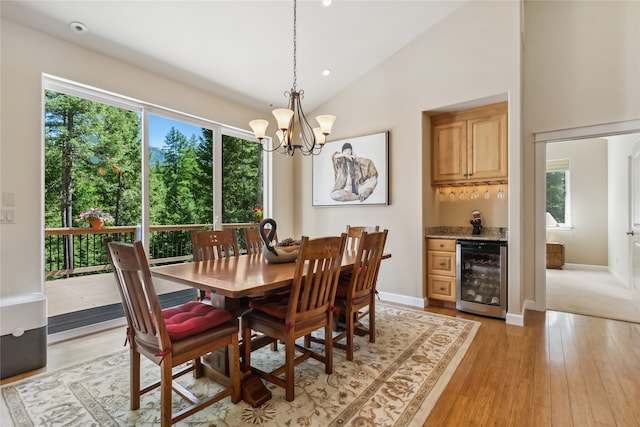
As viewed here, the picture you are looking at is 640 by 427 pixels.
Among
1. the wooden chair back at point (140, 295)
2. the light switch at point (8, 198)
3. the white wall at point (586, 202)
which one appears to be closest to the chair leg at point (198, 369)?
the wooden chair back at point (140, 295)

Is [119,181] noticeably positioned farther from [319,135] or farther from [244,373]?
[244,373]

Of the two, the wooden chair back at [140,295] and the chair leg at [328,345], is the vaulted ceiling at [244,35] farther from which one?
the chair leg at [328,345]

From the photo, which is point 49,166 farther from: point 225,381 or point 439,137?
point 439,137

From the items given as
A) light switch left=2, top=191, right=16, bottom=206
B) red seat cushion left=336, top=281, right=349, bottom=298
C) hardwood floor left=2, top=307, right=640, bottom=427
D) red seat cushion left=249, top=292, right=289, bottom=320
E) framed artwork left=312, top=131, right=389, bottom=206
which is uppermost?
framed artwork left=312, top=131, right=389, bottom=206

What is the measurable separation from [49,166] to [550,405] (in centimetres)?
466

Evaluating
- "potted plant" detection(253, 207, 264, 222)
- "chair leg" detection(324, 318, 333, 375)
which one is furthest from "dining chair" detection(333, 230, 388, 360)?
"potted plant" detection(253, 207, 264, 222)

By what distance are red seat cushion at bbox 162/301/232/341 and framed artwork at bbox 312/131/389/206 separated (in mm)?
2882

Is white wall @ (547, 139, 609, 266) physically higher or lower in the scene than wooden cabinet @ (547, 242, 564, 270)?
higher

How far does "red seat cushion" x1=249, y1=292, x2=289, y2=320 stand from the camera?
2036 mm

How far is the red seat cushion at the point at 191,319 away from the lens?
5.55 feet

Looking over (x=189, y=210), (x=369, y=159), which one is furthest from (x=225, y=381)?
(x=369, y=159)

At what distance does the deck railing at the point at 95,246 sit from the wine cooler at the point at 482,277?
3294 millimetres

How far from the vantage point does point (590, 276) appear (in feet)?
18.7

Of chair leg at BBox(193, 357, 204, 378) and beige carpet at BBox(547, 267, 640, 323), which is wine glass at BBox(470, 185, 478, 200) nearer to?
beige carpet at BBox(547, 267, 640, 323)
